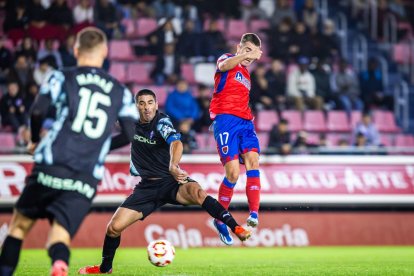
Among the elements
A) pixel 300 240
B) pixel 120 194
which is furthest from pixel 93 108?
pixel 300 240

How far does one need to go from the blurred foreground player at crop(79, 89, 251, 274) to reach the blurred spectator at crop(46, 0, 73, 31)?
1050 cm

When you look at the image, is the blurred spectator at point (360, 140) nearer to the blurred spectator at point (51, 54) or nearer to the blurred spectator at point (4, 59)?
the blurred spectator at point (51, 54)

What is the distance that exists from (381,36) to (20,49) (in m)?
9.87

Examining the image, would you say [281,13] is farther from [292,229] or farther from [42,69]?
[292,229]

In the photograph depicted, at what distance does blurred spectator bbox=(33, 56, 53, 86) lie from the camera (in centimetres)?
1795

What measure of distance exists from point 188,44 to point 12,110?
458cm

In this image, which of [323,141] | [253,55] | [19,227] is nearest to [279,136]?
[323,141]

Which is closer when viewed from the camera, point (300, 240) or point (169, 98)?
point (300, 240)

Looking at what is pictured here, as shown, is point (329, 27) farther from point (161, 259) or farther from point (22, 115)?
point (161, 259)

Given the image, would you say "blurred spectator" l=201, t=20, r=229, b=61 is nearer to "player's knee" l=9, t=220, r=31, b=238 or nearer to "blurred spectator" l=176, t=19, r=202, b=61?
"blurred spectator" l=176, t=19, r=202, b=61

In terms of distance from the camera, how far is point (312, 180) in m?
16.0

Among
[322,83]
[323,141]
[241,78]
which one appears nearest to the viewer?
[241,78]

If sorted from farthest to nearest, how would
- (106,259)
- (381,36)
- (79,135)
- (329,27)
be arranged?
(381,36), (329,27), (106,259), (79,135)

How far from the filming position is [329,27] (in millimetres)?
21375
